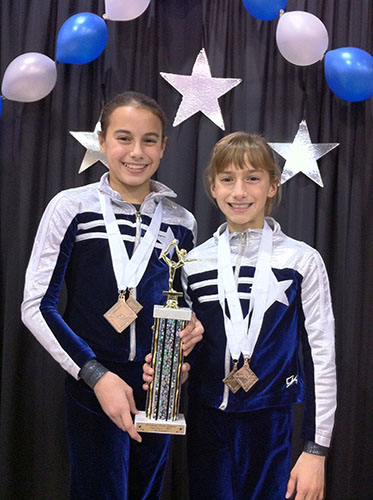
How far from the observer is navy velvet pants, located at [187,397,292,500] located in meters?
1.76

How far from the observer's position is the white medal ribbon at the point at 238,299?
180cm

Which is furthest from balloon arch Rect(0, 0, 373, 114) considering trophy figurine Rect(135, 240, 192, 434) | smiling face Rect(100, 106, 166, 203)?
trophy figurine Rect(135, 240, 192, 434)

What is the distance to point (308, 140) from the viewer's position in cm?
273

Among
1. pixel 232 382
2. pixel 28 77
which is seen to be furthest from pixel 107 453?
pixel 28 77

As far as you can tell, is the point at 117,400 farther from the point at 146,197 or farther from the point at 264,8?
the point at 264,8

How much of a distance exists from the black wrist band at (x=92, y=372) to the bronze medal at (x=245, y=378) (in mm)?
422

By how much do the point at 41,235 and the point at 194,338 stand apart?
65 centimetres

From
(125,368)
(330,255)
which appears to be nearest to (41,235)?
(125,368)

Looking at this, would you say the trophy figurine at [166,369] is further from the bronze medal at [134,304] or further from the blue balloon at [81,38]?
the blue balloon at [81,38]

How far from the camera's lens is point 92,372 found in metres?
1.79

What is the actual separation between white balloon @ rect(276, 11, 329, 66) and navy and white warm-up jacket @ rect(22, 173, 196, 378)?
1.08 metres

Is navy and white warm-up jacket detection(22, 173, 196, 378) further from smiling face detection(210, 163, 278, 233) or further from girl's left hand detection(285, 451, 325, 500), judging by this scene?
girl's left hand detection(285, 451, 325, 500)

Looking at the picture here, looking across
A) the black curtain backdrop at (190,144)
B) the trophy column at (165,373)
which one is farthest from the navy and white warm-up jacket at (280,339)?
the black curtain backdrop at (190,144)

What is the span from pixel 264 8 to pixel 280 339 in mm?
1533
